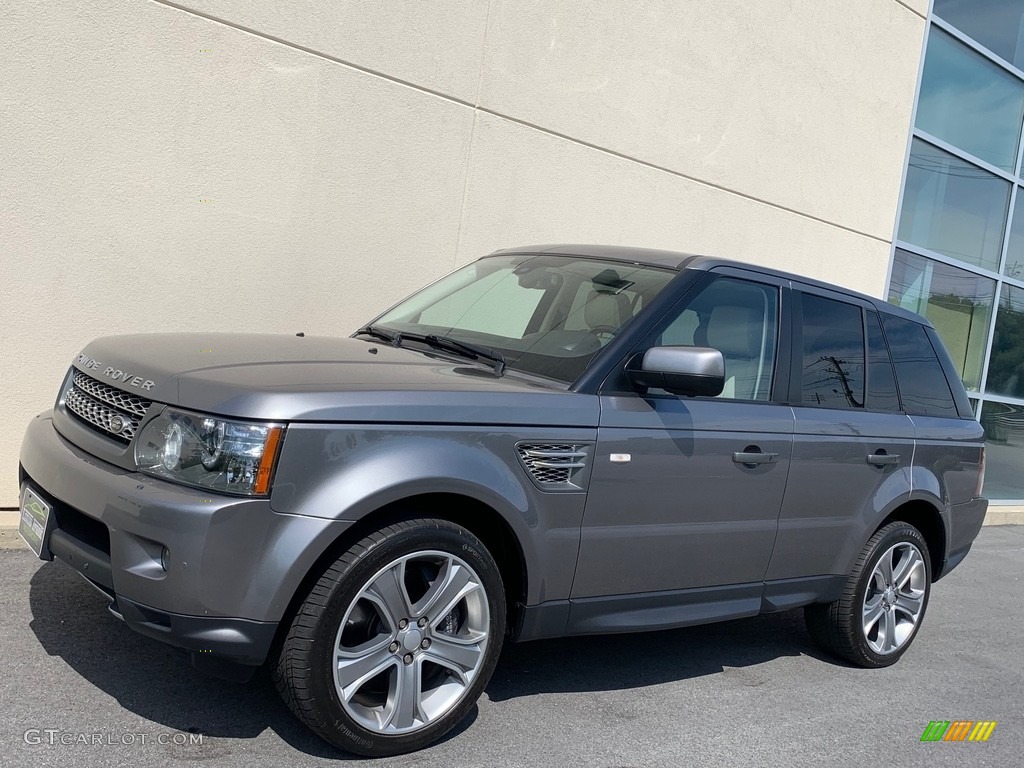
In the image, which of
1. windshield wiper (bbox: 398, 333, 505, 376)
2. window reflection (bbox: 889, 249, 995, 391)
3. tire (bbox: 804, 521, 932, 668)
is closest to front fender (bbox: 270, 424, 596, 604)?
windshield wiper (bbox: 398, 333, 505, 376)

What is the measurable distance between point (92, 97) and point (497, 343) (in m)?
2.87

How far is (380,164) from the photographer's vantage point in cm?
667

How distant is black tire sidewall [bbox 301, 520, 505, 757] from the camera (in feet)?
10.2

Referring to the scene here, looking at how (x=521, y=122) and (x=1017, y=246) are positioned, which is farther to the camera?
(x=1017, y=246)

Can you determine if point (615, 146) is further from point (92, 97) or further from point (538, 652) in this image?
point (538, 652)

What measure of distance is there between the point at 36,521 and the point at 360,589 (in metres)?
1.20

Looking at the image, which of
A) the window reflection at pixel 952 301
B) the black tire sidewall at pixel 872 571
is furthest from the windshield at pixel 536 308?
the window reflection at pixel 952 301

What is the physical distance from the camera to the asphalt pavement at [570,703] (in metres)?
3.28

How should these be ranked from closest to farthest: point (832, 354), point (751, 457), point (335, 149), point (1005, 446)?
point (751, 457) < point (832, 354) < point (335, 149) < point (1005, 446)

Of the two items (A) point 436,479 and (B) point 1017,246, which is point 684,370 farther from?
(B) point 1017,246

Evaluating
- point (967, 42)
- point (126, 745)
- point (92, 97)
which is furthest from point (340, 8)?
point (967, 42)

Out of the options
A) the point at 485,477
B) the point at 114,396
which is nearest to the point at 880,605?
the point at 485,477

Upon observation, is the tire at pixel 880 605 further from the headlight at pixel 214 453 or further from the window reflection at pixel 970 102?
the window reflection at pixel 970 102

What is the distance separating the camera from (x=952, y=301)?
494 inches
